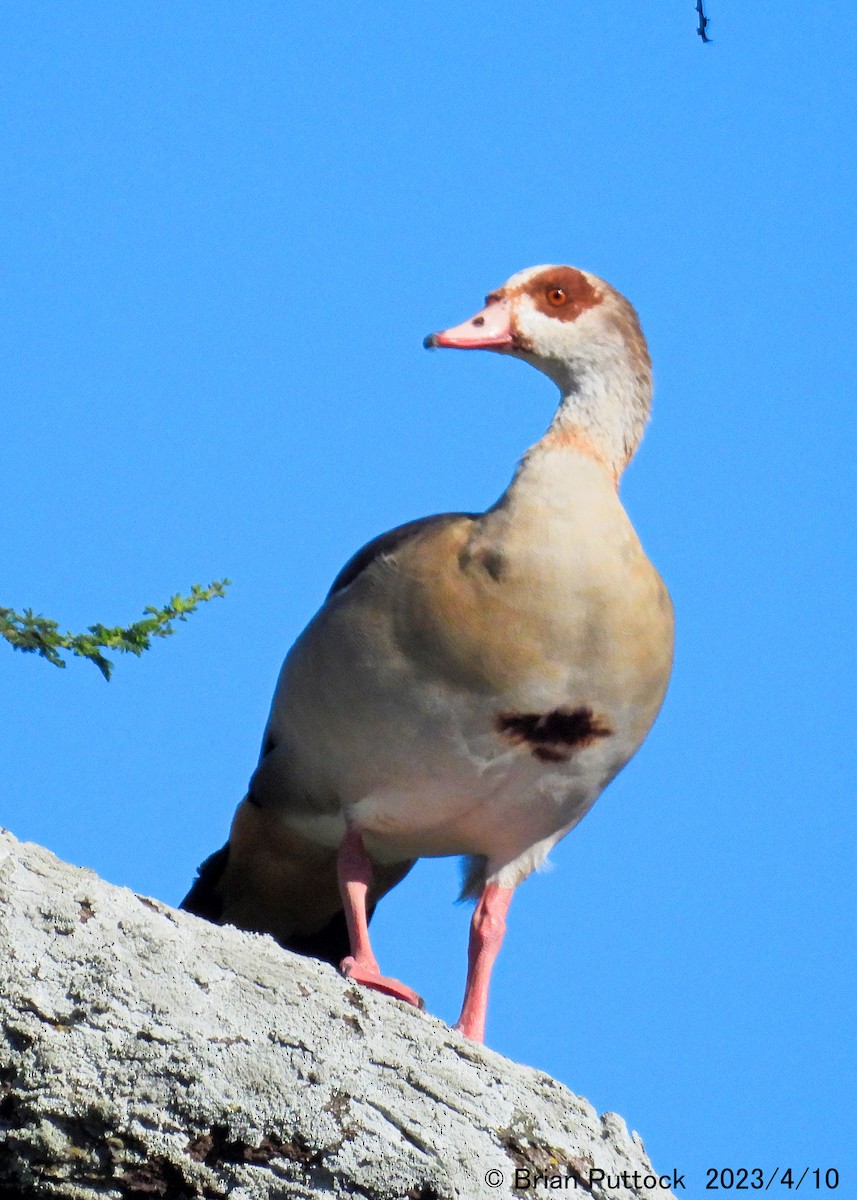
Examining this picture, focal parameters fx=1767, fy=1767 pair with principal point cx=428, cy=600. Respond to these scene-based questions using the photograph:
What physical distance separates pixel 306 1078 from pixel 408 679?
58.0 inches

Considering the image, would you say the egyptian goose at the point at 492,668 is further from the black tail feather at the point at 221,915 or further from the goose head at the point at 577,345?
the black tail feather at the point at 221,915

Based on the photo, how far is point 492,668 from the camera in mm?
5016

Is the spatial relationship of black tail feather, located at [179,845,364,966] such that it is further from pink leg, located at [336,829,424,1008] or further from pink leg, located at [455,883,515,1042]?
pink leg, located at [455,883,515,1042]

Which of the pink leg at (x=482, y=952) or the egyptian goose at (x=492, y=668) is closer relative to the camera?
the egyptian goose at (x=492, y=668)

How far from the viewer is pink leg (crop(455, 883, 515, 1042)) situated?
212 inches

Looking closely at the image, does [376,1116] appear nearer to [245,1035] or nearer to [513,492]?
[245,1035]

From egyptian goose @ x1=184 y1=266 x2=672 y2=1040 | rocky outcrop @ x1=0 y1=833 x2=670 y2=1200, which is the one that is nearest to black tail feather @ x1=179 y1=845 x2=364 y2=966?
egyptian goose @ x1=184 y1=266 x2=672 y2=1040

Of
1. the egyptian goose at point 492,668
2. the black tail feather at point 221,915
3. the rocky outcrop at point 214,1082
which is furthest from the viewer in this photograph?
the black tail feather at point 221,915

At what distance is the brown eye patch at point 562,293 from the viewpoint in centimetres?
564

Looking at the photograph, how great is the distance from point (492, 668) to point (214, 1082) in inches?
63.7

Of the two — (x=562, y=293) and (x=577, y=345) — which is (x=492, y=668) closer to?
(x=577, y=345)

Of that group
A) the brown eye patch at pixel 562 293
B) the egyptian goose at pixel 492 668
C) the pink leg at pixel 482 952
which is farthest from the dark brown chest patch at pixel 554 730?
the brown eye patch at pixel 562 293

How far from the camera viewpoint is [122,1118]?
371 centimetres

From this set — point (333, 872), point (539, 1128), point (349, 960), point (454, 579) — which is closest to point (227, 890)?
point (333, 872)
